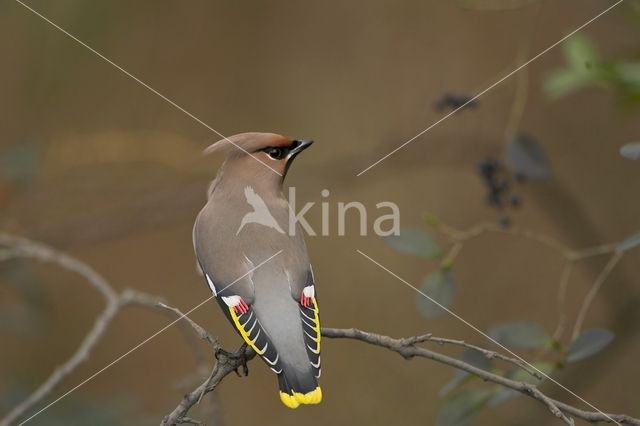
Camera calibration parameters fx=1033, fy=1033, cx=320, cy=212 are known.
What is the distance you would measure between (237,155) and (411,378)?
2043mm

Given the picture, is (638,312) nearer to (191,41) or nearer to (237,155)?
(237,155)

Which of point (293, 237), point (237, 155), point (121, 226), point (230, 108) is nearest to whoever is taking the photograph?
point (293, 237)

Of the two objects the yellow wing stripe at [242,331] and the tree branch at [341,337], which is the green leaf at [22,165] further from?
the yellow wing stripe at [242,331]

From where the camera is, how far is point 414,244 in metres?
1.98

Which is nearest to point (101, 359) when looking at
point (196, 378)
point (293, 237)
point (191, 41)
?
point (191, 41)

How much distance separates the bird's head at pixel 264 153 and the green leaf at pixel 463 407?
1.83ft

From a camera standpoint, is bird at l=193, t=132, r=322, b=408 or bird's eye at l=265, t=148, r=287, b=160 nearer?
bird at l=193, t=132, r=322, b=408

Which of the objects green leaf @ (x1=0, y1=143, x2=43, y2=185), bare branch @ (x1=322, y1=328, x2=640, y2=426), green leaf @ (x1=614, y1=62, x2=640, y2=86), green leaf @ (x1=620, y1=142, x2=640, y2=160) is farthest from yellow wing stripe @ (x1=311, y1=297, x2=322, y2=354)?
green leaf @ (x1=0, y1=143, x2=43, y2=185)

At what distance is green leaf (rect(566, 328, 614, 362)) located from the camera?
1.76 m

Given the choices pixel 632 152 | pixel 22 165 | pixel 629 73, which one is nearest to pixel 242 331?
pixel 632 152

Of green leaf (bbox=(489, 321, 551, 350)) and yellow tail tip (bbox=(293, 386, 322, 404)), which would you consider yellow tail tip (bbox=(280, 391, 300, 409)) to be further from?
green leaf (bbox=(489, 321, 551, 350))

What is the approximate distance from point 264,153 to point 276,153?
0.02 m

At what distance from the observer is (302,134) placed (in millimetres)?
3969

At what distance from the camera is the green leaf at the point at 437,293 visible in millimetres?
1935
